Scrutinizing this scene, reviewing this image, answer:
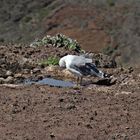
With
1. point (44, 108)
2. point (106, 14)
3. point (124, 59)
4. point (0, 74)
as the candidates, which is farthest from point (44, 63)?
point (106, 14)

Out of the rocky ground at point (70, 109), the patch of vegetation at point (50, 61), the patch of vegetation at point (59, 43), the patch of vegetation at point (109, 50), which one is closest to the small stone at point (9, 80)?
the rocky ground at point (70, 109)

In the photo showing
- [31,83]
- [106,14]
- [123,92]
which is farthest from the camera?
[106,14]

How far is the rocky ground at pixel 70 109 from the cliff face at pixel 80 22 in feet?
64.8

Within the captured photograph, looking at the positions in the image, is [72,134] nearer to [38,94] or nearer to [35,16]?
[38,94]

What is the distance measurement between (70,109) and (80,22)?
26.5 meters

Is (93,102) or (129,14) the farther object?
(129,14)

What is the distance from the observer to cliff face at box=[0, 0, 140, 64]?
3331 cm

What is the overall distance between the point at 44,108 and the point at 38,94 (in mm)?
1024

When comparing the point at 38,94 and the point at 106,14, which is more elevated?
the point at 106,14

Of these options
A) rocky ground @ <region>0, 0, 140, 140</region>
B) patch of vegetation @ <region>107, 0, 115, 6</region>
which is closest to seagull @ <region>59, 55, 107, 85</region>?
rocky ground @ <region>0, 0, 140, 140</region>

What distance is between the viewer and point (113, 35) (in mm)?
34469

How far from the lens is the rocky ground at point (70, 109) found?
823cm

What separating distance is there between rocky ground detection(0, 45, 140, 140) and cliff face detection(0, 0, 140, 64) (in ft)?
64.8

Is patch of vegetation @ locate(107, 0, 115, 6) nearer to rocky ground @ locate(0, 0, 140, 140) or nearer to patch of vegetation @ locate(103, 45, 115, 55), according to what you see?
patch of vegetation @ locate(103, 45, 115, 55)
